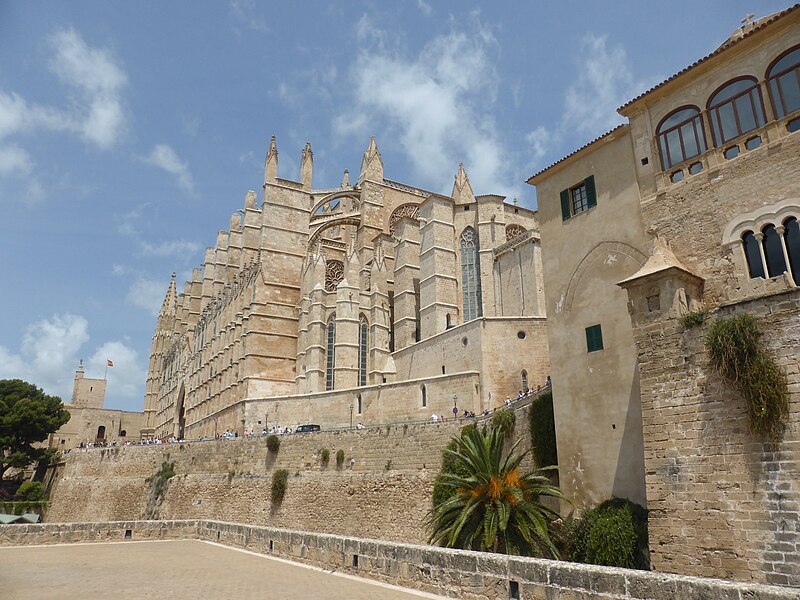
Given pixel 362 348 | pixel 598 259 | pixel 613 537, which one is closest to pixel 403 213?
pixel 362 348

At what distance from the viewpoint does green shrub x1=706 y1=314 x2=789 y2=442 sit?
951 centimetres

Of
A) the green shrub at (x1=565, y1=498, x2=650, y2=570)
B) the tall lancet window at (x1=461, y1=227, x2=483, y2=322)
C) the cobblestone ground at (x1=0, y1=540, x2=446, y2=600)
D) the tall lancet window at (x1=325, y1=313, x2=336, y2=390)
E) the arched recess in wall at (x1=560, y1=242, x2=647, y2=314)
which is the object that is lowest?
the cobblestone ground at (x1=0, y1=540, x2=446, y2=600)

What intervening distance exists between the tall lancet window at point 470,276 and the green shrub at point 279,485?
1394cm

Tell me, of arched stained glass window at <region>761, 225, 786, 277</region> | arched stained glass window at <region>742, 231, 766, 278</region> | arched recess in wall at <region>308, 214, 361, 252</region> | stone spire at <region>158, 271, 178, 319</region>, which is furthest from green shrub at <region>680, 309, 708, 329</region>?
stone spire at <region>158, 271, 178, 319</region>

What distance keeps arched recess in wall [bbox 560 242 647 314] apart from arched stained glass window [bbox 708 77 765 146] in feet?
9.95

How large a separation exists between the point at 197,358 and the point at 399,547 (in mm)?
46536

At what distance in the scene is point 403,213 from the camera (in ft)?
151

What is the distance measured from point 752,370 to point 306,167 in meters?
39.5

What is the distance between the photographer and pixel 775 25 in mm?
11984

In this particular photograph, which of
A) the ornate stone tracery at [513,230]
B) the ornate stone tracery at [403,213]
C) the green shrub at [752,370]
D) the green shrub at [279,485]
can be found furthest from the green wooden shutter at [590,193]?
the ornate stone tracery at [403,213]

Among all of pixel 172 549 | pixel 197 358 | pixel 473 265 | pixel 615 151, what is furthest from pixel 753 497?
pixel 197 358

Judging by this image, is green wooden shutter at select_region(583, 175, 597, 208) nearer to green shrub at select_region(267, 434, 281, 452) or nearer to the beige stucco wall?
the beige stucco wall

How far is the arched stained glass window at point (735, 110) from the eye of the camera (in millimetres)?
12352

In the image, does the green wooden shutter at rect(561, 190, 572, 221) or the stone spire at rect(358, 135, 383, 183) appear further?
the stone spire at rect(358, 135, 383, 183)
